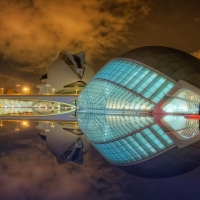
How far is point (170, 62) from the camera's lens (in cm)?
2822

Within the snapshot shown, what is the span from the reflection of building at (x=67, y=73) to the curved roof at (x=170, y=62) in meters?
35.8

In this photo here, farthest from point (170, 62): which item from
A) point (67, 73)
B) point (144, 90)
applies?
point (67, 73)

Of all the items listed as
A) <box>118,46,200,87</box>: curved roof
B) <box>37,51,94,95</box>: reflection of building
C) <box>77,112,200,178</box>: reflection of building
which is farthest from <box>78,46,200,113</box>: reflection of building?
<box>37,51,94,95</box>: reflection of building

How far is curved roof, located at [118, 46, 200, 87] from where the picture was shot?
26469 mm

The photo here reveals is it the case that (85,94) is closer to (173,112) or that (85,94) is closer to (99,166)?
(173,112)

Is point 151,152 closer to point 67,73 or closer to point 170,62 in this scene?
point 170,62

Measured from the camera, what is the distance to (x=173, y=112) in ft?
92.3

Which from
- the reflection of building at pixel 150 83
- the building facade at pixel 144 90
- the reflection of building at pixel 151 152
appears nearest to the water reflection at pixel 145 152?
the reflection of building at pixel 151 152

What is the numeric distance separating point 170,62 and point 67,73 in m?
41.5

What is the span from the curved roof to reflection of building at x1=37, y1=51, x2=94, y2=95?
118 ft

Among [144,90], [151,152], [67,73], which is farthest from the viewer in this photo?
[67,73]

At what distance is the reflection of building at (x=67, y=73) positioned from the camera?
6619cm

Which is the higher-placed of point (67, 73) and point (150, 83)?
point (67, 73)

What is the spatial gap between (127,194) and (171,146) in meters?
5.04
